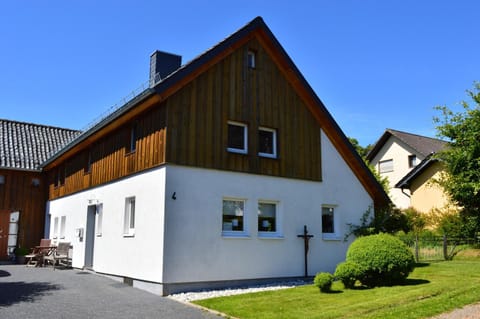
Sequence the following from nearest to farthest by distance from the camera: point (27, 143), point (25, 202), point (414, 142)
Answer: point (25, 202) < point (27, 143) < point (414, 142)

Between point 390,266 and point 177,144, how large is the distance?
6.61 meters

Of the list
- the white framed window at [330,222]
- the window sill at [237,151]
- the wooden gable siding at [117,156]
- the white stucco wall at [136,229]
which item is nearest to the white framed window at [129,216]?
the white stucco wall at [136,229]

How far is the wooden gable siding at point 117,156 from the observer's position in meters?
13.3

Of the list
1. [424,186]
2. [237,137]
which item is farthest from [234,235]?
[424,186]

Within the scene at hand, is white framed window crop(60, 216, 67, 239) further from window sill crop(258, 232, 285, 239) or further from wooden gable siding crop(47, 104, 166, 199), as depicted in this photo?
window sill crop(258, 232, 285, 239)

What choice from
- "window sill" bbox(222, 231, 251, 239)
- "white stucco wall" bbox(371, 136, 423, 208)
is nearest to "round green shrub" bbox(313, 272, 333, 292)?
"window sill" bbox(222, 231, 251, 239)

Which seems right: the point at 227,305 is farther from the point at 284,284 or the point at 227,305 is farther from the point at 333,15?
the point at 333,15

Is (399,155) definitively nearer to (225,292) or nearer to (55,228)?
(55,228)

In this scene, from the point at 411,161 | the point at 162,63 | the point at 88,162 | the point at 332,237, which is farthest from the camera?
the point at 411,161

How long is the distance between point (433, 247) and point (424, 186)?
12.3m

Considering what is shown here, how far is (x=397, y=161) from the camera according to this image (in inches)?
1489

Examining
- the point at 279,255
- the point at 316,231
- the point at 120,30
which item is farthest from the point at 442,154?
the point at 120,30

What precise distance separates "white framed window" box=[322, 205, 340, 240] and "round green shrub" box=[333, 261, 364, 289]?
4.36m

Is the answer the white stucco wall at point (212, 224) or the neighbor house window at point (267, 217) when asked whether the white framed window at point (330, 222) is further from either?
the neighbor house window at point (267, 217)
